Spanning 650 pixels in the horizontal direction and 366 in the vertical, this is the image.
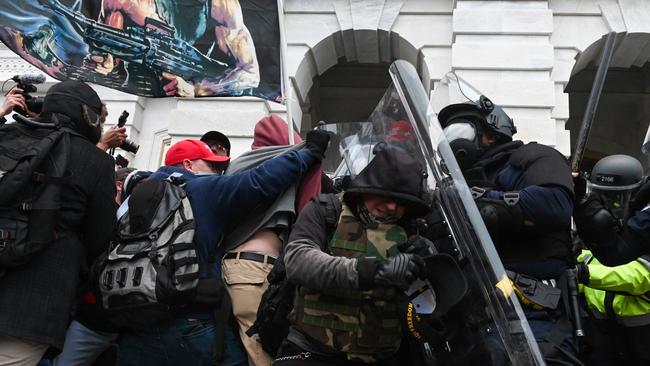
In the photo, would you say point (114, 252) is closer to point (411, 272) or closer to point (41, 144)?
point (41, 144)

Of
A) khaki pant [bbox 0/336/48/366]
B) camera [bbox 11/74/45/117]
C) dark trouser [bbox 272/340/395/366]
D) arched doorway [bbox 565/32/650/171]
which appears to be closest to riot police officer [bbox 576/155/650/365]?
dark trouser [bbox 272/340/395/366]

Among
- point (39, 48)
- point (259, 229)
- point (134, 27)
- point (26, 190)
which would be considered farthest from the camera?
point (134, 27)

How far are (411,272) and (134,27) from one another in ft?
11.5

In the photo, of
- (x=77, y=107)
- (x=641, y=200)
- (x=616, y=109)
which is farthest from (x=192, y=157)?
(x=616, y=109)

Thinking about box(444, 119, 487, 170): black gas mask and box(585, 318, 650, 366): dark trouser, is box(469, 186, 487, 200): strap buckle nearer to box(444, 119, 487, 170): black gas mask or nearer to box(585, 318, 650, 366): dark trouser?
box(444, 119, 487, 170): black gas mask

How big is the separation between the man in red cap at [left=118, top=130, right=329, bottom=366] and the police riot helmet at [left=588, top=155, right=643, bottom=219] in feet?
6.12

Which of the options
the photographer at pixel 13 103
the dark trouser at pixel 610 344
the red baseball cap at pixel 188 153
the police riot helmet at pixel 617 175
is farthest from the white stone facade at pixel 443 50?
the photographer at pixel 13 103

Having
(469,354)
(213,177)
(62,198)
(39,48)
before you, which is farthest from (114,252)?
(39,48)

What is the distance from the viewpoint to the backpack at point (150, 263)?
251 centimetres

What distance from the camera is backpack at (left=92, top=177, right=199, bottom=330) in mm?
2512

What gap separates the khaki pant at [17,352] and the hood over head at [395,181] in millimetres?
1405

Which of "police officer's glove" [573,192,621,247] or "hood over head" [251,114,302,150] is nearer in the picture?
"police officer's glove" [573,192,621,247]

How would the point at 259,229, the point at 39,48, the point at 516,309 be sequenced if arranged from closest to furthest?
the point at 516,309 < the point at 259,229 < the point at 39,48

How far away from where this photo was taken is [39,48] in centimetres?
439
